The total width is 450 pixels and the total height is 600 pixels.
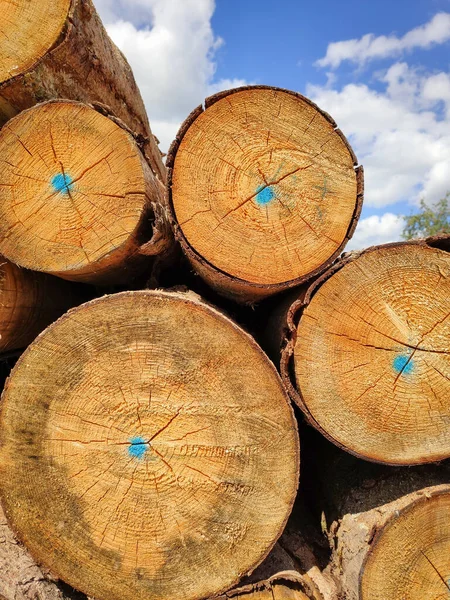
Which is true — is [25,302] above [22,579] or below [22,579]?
above

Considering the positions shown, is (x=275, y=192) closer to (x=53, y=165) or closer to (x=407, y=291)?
(x=407, y=291)

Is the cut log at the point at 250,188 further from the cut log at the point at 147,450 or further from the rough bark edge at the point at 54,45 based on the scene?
the rough bark edge at the point at 54,45

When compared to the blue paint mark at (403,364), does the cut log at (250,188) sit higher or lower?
higher

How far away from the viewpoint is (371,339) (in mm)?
2029

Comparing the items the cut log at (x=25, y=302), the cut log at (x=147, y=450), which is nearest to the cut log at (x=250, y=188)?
the cut log at (x=147, y=450)

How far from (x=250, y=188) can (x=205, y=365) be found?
0.75 metres

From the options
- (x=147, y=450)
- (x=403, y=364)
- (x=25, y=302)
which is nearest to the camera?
(x=147, y=450)

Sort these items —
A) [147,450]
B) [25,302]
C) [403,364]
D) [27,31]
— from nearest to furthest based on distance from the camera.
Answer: [147,450], [403,364], [27,31], [25,302]

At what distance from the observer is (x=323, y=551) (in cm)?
250

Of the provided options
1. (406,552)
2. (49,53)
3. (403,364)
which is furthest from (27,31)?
(406,552)

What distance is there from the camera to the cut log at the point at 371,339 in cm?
203

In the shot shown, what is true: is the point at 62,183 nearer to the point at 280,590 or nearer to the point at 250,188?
the point at 250,188

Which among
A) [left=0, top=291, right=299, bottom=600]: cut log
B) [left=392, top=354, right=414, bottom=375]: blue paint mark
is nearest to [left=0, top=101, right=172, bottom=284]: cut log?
[left=0, top=291, right=299, bottom=600]: cut log

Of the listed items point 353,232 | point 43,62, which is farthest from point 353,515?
point 43,62
